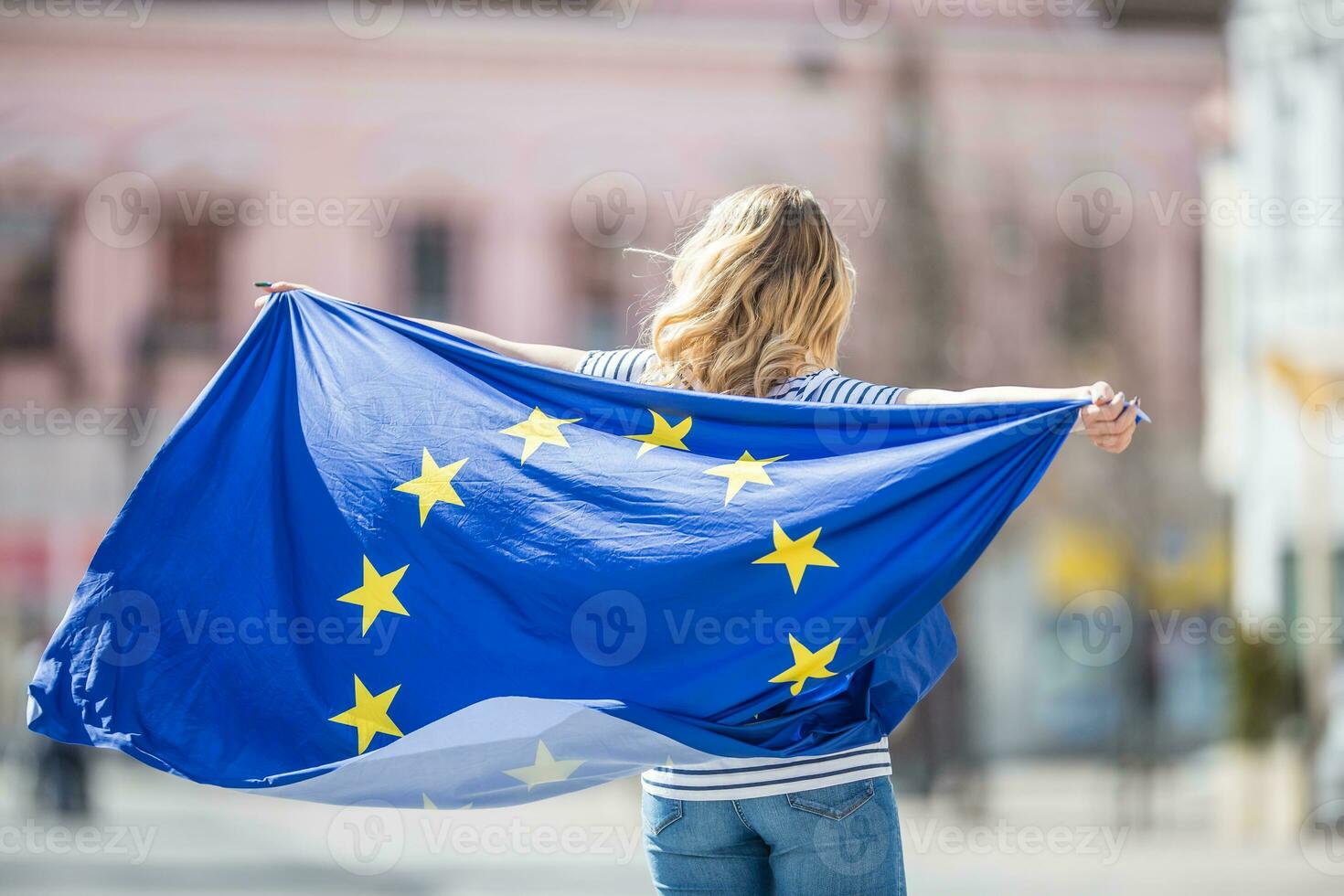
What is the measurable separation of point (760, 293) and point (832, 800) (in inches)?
37.1

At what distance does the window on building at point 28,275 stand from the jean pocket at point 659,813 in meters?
19.8

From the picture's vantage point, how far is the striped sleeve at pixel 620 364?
3.09m

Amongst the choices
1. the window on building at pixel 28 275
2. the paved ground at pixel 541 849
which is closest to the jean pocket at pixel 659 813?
the paved ground at pixel 541 849

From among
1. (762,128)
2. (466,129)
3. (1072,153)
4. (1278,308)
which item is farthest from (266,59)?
(1278,308)

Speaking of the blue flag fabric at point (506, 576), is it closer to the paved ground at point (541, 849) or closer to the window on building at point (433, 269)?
the paved ground at point (541, 849)

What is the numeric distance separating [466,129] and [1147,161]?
31.3 ft

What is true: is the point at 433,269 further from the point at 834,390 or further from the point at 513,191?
the point at 834,390

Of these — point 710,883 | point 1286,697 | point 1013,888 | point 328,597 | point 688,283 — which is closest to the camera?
point 710,883

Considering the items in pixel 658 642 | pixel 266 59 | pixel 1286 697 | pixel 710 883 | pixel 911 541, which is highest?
pixel 266 59

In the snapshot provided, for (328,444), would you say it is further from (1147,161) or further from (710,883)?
(1147,161)

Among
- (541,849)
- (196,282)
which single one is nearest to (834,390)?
(541,849)

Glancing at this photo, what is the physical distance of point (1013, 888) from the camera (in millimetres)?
9828

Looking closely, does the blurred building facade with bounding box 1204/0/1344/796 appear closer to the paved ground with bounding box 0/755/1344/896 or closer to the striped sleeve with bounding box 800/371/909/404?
the paved ground with bounding box 0/755/1344/896

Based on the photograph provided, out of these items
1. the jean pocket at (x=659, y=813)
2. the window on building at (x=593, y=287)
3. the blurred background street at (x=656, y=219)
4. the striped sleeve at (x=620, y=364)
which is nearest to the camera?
the jean pocket at (x=659, y=813)
